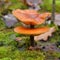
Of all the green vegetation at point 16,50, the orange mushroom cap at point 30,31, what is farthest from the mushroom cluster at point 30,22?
the green vegetation at point 16,50

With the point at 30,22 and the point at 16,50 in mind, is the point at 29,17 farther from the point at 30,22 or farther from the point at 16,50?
the point at 16,50

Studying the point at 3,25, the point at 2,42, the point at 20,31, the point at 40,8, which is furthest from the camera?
the point at 40,8

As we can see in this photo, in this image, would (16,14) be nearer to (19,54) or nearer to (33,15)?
(33,15)

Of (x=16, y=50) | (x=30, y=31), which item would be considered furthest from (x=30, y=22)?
(x=16, y=50)

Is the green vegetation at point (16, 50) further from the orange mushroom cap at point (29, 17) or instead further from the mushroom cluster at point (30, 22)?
the orange mushroom cap at point (29, 17)

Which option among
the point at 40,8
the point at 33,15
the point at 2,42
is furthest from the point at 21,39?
the point at 40,8

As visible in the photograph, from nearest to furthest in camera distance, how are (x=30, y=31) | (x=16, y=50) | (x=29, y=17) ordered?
(x=30, y=31), (x=29, y=17), (x=16, y=50)

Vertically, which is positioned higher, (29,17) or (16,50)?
(29,17)

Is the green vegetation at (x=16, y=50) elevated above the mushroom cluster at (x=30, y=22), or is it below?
below

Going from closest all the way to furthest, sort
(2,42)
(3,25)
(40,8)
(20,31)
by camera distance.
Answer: (20,31)
(2,42)
(3,25)
(40,8)

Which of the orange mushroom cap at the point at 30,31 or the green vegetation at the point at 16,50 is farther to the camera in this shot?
the green vegetation at the point at 16,50

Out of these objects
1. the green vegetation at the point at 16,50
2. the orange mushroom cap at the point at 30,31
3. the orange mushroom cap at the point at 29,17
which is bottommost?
the green vegetation at the point at 16,50
